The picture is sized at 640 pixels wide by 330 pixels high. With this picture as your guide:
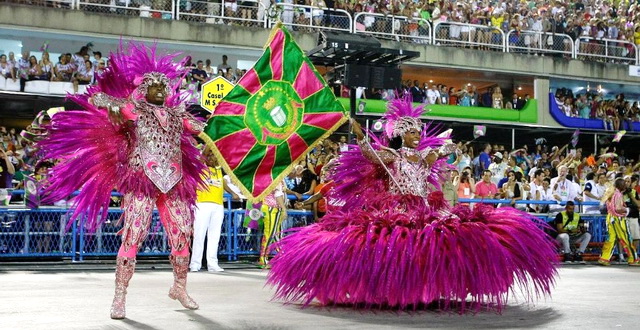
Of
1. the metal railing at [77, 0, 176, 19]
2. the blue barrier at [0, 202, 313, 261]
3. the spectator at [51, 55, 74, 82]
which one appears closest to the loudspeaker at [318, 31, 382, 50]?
the blue barrier at [0, 202, 313, 261]

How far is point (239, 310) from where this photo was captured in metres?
6.96

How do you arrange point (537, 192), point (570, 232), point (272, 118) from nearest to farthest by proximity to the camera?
1. point (272, 118)
2. point (570, 232)
3. point (537, 192)

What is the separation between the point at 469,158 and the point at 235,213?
818 centimetres

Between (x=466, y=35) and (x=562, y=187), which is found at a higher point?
(x=466, y=35)

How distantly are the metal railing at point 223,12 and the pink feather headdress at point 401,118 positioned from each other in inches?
601

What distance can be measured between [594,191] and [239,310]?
1189cm

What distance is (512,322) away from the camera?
6.24 metres

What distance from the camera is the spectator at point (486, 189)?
15688 millimetres

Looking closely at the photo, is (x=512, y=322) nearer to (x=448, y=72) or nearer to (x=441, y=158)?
(x=441, y=158)

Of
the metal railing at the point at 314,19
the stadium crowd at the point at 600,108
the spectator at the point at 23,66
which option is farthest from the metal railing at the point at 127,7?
the stadium crowd at the point at 600,108

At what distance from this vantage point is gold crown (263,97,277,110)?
7.44m

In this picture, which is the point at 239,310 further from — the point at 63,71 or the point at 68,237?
the point at 63,71

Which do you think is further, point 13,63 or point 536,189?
point 13,63

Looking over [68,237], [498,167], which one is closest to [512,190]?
[498,167]
